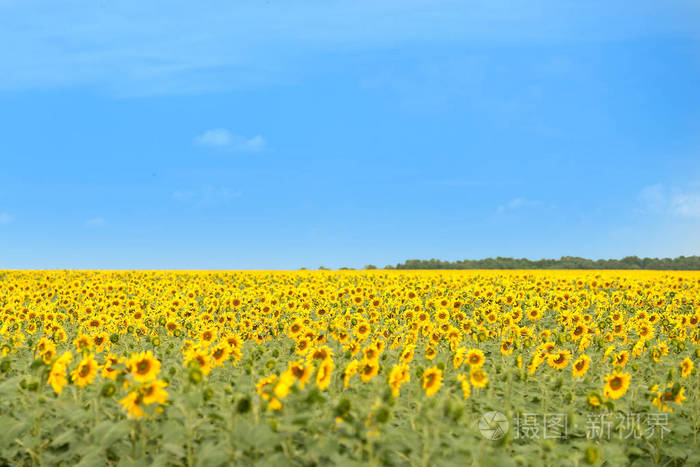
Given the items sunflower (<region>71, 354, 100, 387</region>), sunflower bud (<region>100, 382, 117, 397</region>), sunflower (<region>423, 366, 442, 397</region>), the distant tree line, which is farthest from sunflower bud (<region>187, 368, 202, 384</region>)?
the distant tree line

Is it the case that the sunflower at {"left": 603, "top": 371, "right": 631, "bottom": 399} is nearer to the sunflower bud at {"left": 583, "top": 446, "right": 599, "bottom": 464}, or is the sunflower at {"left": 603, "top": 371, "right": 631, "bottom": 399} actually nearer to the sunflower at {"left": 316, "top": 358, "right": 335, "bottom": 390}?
the sunflower bud at {"left": 583, "top": 446, "right": 599, "bottom": 464}

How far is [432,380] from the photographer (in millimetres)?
5543

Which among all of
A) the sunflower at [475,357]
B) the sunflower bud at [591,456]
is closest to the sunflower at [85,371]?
the sunflower at [475,357]

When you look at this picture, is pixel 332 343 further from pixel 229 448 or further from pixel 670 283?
pixel 670 283

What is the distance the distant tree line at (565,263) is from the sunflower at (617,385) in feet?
205

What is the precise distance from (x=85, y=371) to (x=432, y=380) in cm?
370

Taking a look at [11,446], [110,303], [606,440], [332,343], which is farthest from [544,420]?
A: [110,303]

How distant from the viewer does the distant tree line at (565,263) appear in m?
69.7

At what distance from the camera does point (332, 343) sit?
34.1ft

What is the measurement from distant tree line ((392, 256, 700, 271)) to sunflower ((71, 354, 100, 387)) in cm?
6388

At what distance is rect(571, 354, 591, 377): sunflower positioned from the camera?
7.85 metres

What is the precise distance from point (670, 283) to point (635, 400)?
21708 mm

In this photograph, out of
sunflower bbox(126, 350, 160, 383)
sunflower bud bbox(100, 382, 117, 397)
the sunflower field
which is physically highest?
sunflower bbox(126, 350, 160, 383)

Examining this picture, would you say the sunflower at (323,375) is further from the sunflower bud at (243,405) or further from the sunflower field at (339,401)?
the sunflower bud at (243,405)
